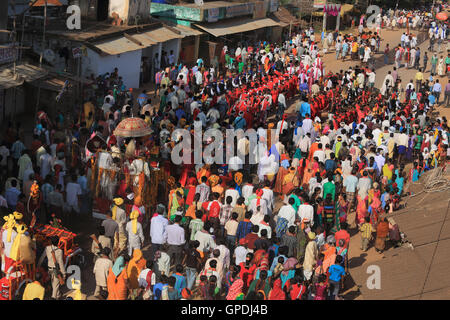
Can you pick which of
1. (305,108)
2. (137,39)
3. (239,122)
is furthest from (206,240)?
(137,39)

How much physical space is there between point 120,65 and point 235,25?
9465 mm

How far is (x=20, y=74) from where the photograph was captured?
16.7 m

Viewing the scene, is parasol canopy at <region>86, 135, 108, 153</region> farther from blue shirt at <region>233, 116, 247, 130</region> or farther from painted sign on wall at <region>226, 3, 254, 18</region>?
painted sign on wall at <region>226, 3, 254, 18</region>

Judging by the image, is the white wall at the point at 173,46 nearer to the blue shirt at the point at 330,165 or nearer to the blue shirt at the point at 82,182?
the blue shirt at the point at 330,165

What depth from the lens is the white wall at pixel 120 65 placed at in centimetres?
2159

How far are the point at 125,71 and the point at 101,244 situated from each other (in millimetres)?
13315

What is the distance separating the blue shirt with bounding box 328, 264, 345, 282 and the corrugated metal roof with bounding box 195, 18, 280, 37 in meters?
19.2

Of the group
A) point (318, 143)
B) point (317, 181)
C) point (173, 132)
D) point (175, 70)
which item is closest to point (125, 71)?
point (175, 70)

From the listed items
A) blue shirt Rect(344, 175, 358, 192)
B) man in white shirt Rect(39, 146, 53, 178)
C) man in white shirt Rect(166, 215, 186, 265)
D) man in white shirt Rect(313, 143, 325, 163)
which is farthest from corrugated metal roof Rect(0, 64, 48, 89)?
blue shirt Rect(344, 175, 358, 192)

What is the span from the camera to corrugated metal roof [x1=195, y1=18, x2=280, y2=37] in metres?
28.7

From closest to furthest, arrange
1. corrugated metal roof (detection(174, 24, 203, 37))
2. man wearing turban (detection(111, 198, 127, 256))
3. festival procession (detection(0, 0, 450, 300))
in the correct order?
festival procession (detection(0, 0, 450, 300)), man wearing turban (detection(111, 198, 127, 256)), corrugated metal roof (detection(174, 24, 203, 37))

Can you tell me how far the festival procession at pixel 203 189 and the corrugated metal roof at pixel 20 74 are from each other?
0.17 metres

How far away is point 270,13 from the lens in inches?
1409

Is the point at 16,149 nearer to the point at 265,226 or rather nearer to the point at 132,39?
the point at 265,226
